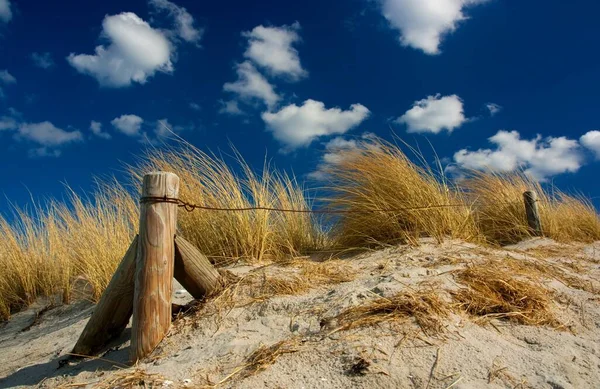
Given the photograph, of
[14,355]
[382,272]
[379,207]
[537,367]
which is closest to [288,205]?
[379,207]

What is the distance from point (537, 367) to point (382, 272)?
1443 millimetres

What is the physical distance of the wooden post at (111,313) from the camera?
9.37ft

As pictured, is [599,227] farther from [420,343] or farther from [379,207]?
[420,343]

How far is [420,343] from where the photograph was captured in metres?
2.36

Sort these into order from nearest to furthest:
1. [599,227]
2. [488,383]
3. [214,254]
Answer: [488,383]
[214,254]
[599,227]

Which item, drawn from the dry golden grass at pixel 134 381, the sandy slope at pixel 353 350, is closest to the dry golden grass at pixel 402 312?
the sandy slope at pixel 353 350

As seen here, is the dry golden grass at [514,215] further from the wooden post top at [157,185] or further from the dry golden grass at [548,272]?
the wooden post top at [157,185]

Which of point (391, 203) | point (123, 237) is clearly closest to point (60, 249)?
point (123, 237)

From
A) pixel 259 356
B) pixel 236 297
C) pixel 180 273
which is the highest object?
pixel 180 273

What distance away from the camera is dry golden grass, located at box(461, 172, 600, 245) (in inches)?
258

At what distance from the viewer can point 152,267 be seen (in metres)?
2.66

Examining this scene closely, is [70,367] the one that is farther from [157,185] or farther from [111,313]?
[157,185]

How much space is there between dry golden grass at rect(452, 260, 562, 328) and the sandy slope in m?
0.08

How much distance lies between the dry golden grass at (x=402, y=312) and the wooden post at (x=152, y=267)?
1058 millimetres
